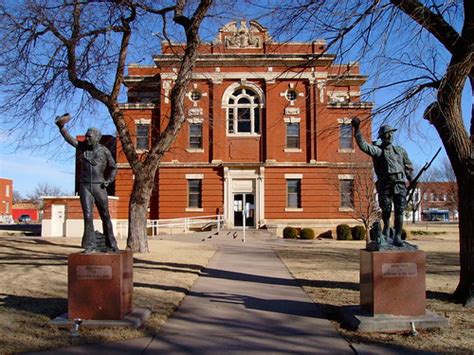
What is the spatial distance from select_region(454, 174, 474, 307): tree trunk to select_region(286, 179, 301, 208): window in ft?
88.5

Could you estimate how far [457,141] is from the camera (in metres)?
9.30

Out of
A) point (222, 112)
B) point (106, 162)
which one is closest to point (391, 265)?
point (106, 162)

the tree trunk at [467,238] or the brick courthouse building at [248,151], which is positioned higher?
the brick courthouse building at [248,151]

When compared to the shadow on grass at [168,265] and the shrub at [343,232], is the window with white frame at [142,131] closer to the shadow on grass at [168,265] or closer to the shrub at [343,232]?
the shrub at [343,232]

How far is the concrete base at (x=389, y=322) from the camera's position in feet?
23.4

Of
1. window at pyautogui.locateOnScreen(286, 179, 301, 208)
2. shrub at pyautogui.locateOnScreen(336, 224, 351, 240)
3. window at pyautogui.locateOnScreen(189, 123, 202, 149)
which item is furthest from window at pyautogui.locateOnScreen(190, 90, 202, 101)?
shrub at pyautogui.locateOnScreen(336, 224, 351, 240)

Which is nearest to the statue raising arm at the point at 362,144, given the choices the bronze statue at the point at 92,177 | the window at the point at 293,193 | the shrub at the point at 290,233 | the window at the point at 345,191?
the bronze statue at the point at 92,177

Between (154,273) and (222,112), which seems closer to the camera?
(154,273)

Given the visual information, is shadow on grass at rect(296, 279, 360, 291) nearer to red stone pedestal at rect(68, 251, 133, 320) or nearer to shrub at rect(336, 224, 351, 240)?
red stone pedestal at rect(68, 251, 133, 320)

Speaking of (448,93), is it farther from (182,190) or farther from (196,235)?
(182,190)

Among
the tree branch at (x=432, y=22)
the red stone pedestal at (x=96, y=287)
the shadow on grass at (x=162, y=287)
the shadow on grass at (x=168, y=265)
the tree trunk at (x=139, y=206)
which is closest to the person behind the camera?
the red stone pedestal at (x=96, y=287)

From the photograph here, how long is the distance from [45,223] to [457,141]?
26710mm

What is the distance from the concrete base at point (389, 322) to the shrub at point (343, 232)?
2625cm

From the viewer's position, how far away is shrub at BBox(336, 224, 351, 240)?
33.4 metres
